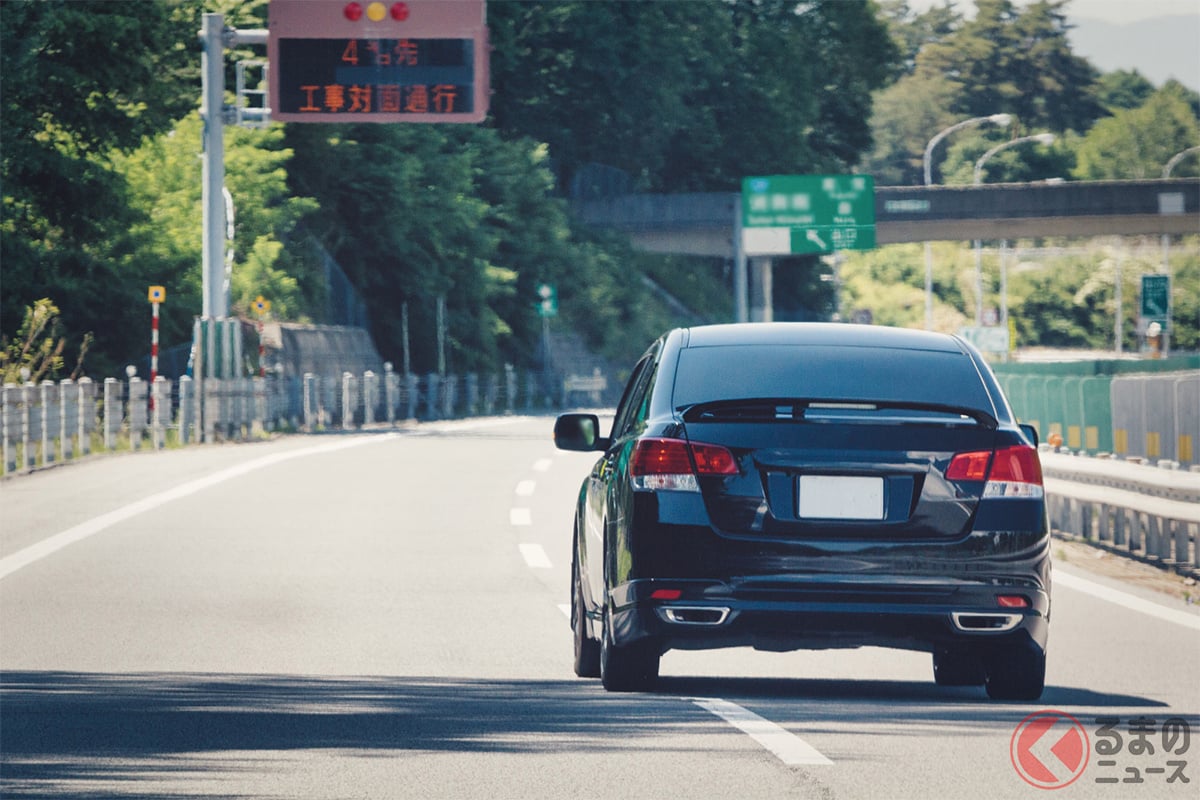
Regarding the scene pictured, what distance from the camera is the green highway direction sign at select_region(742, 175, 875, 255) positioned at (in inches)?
2554

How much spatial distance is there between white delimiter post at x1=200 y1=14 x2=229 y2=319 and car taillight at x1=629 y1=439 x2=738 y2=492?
28.5 metres

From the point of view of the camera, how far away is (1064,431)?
104 feet

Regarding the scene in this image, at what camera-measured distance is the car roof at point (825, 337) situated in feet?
31.2

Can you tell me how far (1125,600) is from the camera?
48.0 ft

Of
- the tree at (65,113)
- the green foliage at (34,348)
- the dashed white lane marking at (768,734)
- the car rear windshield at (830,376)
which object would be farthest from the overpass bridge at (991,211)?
the dashed white lane marking at (768,734)

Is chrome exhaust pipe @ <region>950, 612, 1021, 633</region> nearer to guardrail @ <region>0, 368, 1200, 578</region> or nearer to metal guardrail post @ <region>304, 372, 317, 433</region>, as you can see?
guardrail @ <region>0, 368, 1200, 578</region>

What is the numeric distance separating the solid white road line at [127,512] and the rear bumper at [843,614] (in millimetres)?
7923

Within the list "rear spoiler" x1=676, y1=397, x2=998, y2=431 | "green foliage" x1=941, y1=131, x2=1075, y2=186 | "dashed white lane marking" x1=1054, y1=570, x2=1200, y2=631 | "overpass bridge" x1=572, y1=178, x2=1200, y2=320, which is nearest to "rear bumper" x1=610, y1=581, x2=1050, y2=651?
"rear spoiler" x1=676, y1=397, x2=998, y2=431

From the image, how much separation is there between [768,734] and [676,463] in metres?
Result: 1.13

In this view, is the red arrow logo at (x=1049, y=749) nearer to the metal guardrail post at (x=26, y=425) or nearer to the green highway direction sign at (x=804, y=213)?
the metal guardrail post at (x=26, y=425)

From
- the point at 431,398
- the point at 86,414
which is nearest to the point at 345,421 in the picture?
the point at 431,398

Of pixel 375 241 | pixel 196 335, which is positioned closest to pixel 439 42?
pixel 196 335

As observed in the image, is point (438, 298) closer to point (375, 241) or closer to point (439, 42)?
point (375, 241)

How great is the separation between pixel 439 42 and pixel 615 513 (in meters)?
28.1
